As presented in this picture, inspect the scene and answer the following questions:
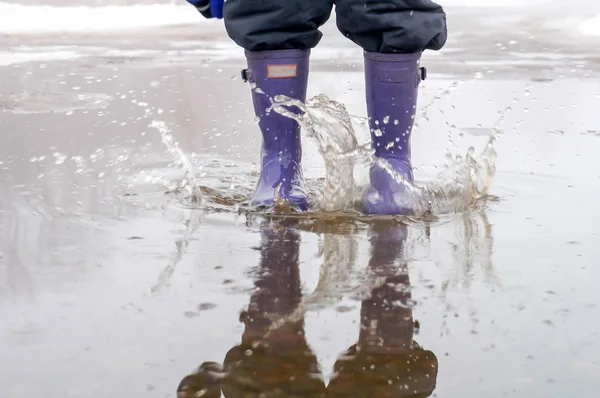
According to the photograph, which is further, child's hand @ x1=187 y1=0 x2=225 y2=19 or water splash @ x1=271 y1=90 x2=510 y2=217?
child's hand @ x1=187 y1=0 x2=225 y2=19

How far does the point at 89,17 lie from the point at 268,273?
23.2 feet

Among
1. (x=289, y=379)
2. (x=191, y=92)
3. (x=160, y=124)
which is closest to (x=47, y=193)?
(x=160, y=124)

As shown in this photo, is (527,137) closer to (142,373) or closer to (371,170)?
(371,170)

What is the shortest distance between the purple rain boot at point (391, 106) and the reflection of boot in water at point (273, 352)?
2.38ft

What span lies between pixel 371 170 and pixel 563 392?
126 cm

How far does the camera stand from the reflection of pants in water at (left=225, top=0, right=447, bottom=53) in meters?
2.49

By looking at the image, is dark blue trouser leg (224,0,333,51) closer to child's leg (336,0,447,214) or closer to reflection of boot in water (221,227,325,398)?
child's leg (336,0,447,214)

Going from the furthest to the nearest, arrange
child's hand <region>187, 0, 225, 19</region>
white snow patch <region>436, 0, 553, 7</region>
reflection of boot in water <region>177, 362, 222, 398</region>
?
white snow patch <region>436, 0, 553, 7</region> < child's hand <region>187, 0, 225, 19</region> < reflection of boot in water <region>177, 362, 222, 398</region>

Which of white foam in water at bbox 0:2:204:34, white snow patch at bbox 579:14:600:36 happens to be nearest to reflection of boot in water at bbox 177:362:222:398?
white snow patch at bbox 579:14:600:36

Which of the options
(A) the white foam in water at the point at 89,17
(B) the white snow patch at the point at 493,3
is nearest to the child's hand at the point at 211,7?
(A) the white foam in water at the point at 89,17

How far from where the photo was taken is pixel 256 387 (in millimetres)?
1397

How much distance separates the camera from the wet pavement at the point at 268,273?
1452 mm

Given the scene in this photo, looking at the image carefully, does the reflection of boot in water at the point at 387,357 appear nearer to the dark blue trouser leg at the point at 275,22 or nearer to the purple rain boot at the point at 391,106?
the purple rain boot at the point at 391,106

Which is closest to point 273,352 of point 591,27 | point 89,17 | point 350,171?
point 350,171
